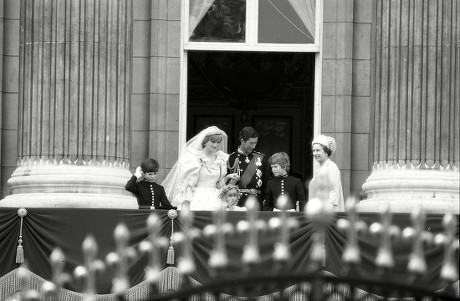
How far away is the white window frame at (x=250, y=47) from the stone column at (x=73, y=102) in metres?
4.42

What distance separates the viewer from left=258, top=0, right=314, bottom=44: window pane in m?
21.0

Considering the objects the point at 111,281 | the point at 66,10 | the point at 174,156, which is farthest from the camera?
the point at 174,156

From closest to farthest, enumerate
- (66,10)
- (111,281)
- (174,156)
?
(111,281), (66,10), (174,156)

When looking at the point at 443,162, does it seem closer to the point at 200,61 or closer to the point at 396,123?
the point at 396,123

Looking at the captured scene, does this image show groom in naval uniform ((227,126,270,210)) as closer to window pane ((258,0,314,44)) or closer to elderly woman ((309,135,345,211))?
elderly woman ((309,135,345,211))

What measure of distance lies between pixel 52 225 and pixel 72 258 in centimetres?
A: 44

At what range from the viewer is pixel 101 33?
16516 millimetres

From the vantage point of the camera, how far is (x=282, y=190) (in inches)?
663

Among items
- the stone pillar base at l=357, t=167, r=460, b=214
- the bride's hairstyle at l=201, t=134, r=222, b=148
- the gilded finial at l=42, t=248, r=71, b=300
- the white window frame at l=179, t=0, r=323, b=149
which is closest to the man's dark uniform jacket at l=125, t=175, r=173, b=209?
the bride's hairstyle at l=201, t=134, r=222, b=148

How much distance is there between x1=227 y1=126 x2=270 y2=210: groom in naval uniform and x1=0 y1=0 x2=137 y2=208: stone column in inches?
65.3

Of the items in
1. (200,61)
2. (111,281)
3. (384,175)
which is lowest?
(111,281)

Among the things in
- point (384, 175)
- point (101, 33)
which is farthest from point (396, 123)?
point (101, 33)

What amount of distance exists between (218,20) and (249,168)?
416cm

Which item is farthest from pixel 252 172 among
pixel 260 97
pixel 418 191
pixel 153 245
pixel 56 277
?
pixel 56 277
